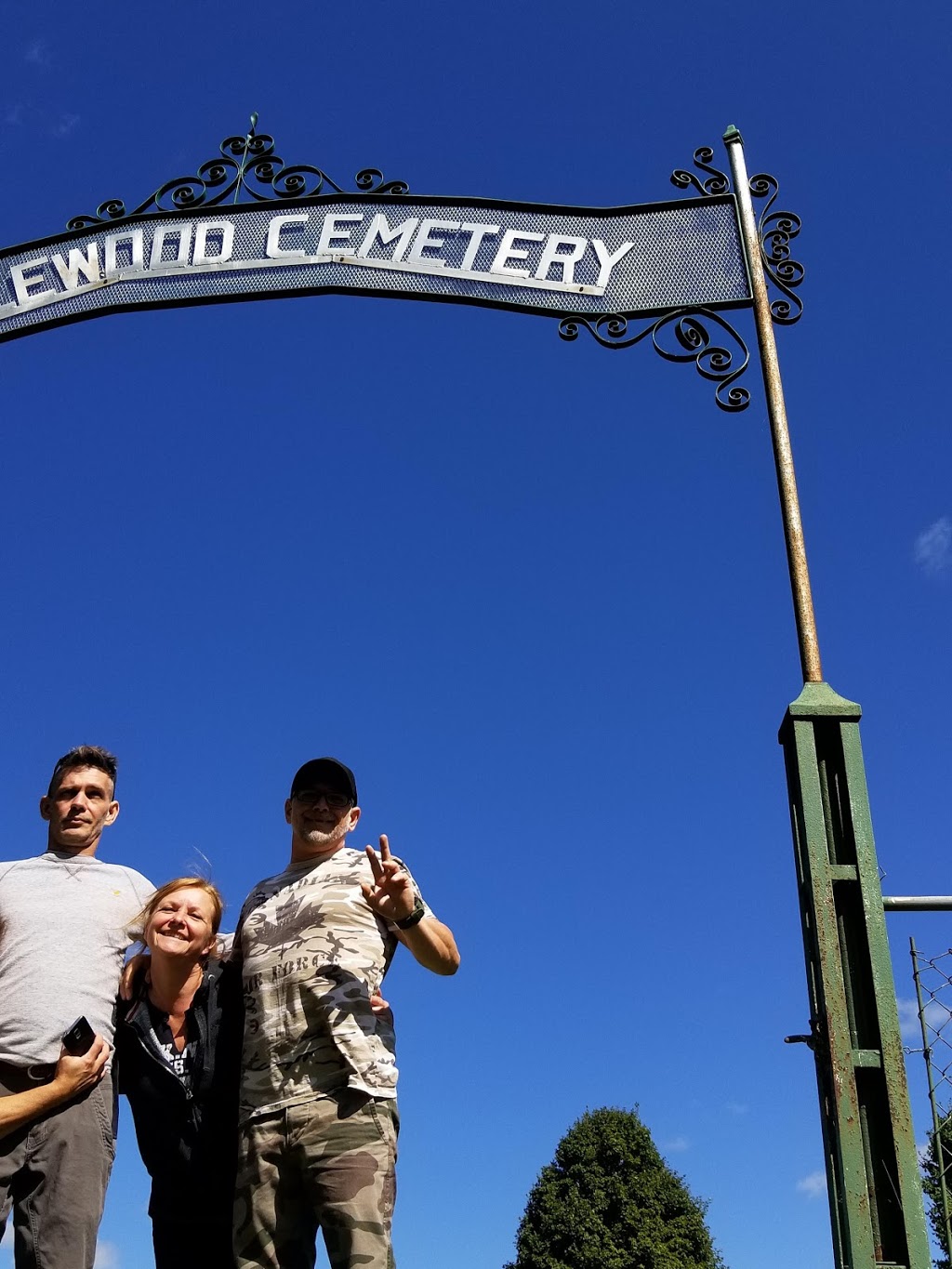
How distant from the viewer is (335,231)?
486cm

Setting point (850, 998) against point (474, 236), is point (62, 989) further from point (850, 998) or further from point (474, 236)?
point (474, 236)

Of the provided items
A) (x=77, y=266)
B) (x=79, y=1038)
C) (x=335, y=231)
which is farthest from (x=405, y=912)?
(x=77, y=266)

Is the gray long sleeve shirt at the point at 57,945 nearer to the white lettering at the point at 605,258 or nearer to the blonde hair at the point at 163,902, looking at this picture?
the blonde hair at the point at 163,902

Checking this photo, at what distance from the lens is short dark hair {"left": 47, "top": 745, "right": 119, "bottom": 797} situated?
3.47 m

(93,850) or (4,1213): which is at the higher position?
(93,850)

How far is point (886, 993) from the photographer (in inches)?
111

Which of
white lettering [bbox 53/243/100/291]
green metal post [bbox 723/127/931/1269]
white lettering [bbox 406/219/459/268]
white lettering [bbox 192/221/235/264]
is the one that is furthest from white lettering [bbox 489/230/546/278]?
white lettering [bbox 53/243/100/291]

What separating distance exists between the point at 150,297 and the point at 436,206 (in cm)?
124

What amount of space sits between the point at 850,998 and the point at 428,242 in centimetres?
326

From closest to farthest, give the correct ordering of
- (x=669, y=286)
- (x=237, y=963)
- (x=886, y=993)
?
(x=886, y=993) < (x=237, y=963) < (x=669, y=286)

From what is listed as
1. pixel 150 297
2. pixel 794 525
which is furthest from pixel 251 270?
pixel 794 525

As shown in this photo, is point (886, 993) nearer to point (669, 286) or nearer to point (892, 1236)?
point (892, 1236)

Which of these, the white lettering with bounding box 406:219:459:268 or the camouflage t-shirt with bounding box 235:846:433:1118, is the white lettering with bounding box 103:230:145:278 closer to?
the white lettering with bounding box 406:219:459:268

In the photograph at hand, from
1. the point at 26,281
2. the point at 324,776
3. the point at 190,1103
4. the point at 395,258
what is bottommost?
the point at 190,1103
